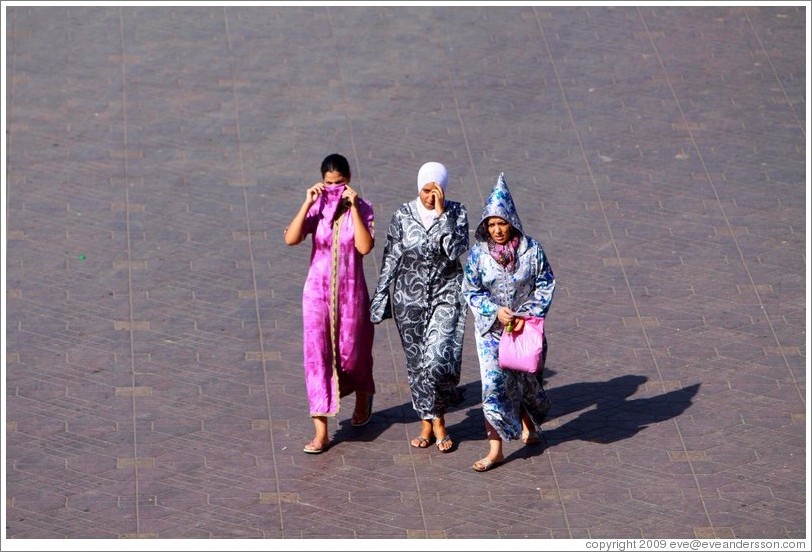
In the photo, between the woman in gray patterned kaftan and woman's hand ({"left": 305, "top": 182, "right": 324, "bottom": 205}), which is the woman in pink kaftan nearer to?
woman's hand ({"left": 305, "top": 182, "right": 324, "bottom": 205})

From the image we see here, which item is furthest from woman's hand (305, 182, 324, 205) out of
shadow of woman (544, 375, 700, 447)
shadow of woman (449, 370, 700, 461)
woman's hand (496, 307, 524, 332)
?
shadow of woman (544, 375, 700, 447)

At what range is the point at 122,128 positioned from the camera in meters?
14.9

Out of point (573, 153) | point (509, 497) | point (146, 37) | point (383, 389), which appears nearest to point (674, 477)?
point (509, 497)

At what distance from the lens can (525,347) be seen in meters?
9.88

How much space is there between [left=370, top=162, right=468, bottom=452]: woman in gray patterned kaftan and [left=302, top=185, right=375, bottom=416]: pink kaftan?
0.50ft

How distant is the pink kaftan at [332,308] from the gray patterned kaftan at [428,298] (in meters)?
0.16

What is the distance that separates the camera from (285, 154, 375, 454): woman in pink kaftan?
10133 mm

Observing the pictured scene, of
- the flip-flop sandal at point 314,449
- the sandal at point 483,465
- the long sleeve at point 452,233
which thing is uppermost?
the long sleeve at point 452,233

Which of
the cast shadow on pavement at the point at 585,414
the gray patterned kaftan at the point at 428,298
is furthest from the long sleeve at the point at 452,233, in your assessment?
the cast shadow on pavement at the point at 585,414

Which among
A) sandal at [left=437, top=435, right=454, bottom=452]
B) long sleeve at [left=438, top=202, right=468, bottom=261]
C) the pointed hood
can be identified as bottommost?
sandal at [left=437, top=435, right=454, bottom=452]

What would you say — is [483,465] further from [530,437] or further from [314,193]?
[314,193]

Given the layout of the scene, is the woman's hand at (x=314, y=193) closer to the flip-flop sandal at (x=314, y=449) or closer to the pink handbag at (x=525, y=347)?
the pink handbag at (x=525, y=347)

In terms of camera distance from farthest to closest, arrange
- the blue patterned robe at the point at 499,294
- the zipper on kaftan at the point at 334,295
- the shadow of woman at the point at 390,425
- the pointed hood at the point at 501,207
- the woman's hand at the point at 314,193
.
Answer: the shadow of woman at the point at 390,425, the zipper on kaftan at the point at 334,295, the woman's hand at the point at 314,193, the blue patterned robe at the point at 499,294, the pointed hood at the point at 501,207

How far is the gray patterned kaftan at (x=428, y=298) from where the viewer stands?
10125 millimetres
